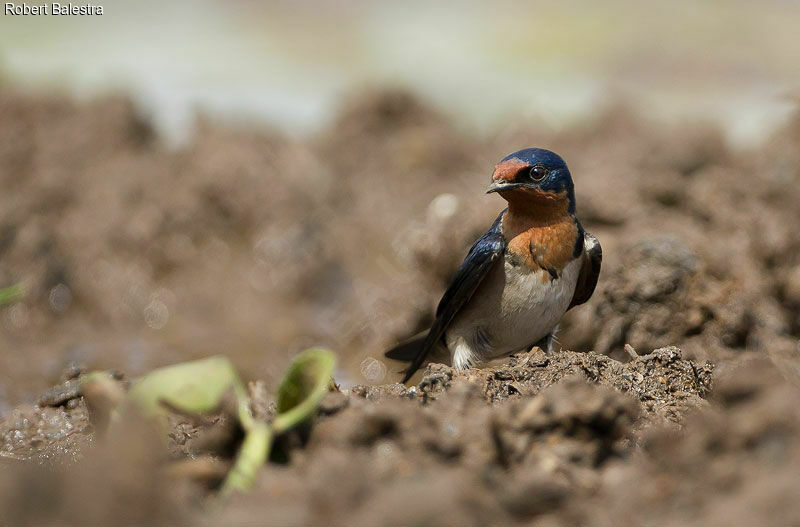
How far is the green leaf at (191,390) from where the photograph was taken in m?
2.59

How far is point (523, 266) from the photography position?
4.74 m

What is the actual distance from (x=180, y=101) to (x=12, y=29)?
13.3 feet

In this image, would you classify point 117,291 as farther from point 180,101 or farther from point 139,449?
point 139,449

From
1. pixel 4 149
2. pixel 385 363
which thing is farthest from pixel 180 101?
pixel 385 363

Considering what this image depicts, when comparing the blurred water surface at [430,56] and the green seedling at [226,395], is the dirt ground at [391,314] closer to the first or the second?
the green seedling at [226,395]

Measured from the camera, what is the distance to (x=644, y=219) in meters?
6.63

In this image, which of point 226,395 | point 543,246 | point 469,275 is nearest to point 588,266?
point 543,246

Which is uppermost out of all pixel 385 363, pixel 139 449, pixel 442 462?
pixel 139 449

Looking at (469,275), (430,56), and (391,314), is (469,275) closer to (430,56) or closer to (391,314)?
(391,314)

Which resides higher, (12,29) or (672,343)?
(12,29)

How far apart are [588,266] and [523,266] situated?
18.6 inches

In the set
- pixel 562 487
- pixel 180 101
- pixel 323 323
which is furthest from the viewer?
pixel 180 101

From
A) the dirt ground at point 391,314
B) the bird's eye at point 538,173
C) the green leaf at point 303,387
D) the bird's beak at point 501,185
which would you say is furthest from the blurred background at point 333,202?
the green leaf at point 303,387

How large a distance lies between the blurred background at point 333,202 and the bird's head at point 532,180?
1.05 metres
